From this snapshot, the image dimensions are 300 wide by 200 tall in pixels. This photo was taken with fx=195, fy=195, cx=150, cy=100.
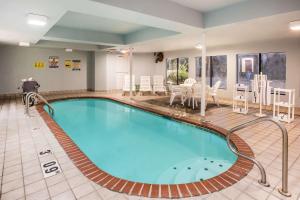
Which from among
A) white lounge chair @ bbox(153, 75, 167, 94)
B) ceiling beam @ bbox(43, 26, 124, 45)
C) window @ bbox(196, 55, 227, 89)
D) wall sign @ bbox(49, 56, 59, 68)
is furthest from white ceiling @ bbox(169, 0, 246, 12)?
wall sign @ bbox(49, 56, 59, 68)

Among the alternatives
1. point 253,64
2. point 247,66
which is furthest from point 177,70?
point 253,64

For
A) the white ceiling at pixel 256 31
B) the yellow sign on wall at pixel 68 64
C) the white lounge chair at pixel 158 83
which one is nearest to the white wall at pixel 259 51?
the white ceiling at pixel 256 31

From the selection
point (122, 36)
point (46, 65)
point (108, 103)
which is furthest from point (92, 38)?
point (46, 65)

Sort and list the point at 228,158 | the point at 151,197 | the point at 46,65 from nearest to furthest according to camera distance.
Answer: the point at 151,197 < the point at 228,158 < the point at 46,65

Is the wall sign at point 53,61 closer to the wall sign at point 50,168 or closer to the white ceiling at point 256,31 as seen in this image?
the white ceiling at point 256,31

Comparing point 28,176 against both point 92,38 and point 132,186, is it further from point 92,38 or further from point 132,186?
point 92,38

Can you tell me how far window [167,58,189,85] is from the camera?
457 inches

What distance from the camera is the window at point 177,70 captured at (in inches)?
457

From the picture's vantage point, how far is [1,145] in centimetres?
364

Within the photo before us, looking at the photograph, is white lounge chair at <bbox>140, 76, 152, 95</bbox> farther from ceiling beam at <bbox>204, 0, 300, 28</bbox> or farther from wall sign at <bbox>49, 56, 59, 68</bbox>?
ceiling beam at <bbox>204, 0, 300, 28</bbox>

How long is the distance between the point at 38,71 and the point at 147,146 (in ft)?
29.0

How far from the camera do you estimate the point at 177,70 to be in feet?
39.6

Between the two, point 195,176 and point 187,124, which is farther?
point 187,124

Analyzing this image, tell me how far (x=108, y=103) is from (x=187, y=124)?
472 centimetres
